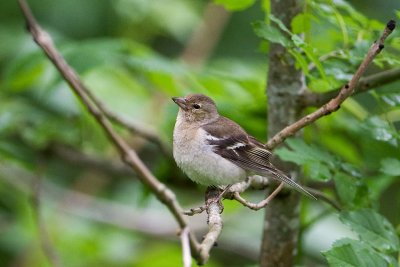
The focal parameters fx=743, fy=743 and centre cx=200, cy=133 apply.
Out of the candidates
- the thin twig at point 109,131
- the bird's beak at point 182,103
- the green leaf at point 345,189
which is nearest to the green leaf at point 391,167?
the green leaf at point 345,189

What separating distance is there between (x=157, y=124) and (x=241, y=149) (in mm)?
2315

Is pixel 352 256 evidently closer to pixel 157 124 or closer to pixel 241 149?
pixel 241 149

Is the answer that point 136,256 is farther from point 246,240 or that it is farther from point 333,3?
point 333,3

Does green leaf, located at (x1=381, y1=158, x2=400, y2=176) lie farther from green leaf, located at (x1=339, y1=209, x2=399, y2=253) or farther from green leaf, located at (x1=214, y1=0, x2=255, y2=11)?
green leaf, located at (x1=214, y1=0, x2=255, y2=11)

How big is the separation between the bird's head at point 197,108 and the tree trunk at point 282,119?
1.85 ft

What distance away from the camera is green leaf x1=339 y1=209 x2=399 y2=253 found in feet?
9.64

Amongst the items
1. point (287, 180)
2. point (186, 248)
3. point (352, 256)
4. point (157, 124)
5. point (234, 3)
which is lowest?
point (186, 248)

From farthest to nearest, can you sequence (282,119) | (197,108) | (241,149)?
(197,108)
(241,149)
(282,119)

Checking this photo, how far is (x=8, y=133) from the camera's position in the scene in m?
4.89

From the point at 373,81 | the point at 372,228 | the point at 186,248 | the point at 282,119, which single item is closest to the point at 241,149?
the point at 282,119

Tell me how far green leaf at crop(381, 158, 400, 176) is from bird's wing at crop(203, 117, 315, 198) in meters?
0.40

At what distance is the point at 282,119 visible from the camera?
3521mm

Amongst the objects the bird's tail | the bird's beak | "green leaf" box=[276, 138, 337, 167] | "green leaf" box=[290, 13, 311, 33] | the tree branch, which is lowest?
the bird's tail

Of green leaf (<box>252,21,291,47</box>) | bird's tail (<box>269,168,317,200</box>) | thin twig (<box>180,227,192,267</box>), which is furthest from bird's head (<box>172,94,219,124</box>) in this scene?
thin twig (<box>180,227,192,267</box>)
